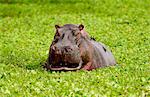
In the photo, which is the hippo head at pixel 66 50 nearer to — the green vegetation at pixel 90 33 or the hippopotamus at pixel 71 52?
the hippopotamus at pixel 71 52

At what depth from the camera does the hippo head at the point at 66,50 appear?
45.9 ft

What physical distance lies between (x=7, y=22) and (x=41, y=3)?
30.4 ft

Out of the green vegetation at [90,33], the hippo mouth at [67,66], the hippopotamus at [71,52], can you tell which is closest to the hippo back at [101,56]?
the hippopotamus at [71,52]

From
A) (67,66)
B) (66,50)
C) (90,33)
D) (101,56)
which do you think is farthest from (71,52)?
(90,33)

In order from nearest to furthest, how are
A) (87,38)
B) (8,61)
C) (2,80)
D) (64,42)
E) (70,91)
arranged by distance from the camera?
1. (70,91)
2. (2,80)
3. (64,42)
4. (87,38)
5. (8,61)

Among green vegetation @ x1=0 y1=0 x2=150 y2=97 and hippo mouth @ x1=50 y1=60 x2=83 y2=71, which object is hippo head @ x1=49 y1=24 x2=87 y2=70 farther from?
green vegetation @ x1=0 y1=0 x2=150 y2=97

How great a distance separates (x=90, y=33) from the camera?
25.4 meters

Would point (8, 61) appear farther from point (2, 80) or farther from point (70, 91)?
point (70, 91)

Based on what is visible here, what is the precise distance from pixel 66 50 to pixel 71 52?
188mm

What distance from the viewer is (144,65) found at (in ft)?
51.3

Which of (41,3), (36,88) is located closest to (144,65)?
(36,88)

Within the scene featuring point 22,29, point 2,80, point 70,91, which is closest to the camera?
point 70,91

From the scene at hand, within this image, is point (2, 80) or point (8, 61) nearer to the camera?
point (2, 80)

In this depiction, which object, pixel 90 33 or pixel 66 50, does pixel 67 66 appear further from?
pixel 90 33
